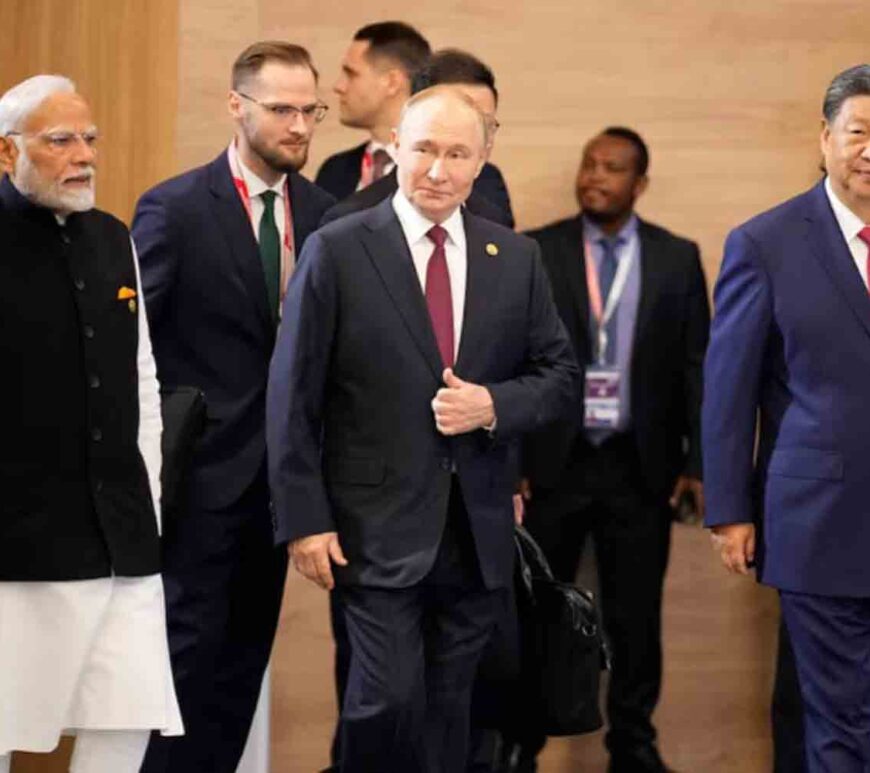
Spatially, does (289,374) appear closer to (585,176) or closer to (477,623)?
(477,623)

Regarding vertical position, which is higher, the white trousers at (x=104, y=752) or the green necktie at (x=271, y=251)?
the green necktie at (x=271, y=251)

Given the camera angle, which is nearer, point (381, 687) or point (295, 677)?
point (381, 687)

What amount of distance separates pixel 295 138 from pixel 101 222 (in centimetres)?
91

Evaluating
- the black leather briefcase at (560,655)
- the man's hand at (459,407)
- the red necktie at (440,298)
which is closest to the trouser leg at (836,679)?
the black leather briefcase at (560,655)

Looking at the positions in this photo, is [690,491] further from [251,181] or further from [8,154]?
[8,154]

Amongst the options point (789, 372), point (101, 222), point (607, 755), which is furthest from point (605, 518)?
point (101, 222)

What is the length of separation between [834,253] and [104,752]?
1976 mm

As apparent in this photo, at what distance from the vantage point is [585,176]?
744cm

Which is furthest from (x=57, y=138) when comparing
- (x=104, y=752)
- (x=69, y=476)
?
(x=104, y=752)

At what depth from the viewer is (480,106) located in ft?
19.2

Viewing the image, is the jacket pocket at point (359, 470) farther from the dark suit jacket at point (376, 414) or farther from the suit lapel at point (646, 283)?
the suit lapel at point (646, 283)

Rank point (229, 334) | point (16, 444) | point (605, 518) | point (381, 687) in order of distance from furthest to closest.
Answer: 1. point (605, 518)
2. point (229, 334)
3. point (381, 687)
4. point (16, 444)

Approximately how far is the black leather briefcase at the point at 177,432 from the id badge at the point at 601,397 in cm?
194

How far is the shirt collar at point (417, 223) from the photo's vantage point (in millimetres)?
5348
